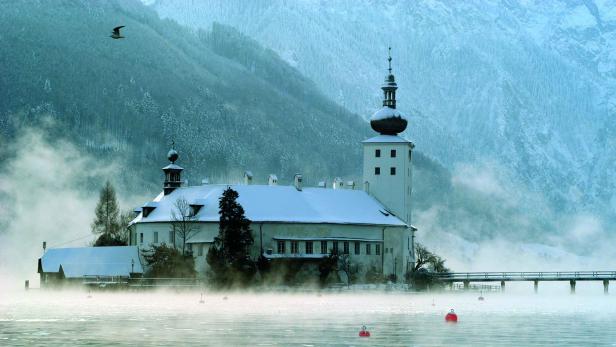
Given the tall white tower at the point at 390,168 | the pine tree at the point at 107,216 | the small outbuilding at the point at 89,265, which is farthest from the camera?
the pine tree at the point at 107,216

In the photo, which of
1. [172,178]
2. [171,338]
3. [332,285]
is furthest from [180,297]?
[171,338]

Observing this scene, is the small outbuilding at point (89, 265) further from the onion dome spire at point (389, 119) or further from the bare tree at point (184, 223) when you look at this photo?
the onion dome spire at point (389, 119)

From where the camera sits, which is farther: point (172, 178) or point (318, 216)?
A: point (172, 178)

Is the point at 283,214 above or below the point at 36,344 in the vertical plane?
above

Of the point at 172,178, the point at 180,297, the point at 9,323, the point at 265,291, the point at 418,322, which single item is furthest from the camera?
the point at 172,178

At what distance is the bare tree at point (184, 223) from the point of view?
12544 centimetres

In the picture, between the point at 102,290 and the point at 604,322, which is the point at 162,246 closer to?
the point at 102,290

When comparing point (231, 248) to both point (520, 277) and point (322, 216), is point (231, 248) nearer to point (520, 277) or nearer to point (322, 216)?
point (322, 216)

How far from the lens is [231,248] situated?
382 feet

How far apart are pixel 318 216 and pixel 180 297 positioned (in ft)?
78.4

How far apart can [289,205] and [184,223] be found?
9.89 meters

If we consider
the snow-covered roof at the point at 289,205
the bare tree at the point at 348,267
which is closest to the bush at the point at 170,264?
the snow-covered roof at the point at 289,205

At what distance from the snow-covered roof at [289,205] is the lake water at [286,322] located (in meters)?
19.1

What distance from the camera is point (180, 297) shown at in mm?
106875
